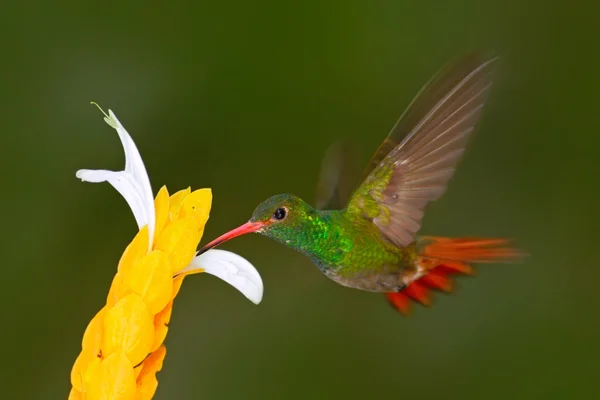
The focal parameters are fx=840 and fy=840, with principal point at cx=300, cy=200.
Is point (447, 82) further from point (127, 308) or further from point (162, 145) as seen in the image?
point (162, 145)

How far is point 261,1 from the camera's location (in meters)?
1.31

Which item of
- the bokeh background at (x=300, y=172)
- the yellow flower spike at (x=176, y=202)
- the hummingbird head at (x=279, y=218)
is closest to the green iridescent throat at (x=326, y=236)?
the hummingbird head at (x=279, y=218)

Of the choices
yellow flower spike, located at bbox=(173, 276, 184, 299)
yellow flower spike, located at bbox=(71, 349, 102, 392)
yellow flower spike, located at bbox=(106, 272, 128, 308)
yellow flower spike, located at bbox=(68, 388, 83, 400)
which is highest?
yellow flower spike, located at bbox=(173, 276, 184, 299)

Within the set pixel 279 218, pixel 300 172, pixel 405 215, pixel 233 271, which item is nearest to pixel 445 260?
pixel 405 215

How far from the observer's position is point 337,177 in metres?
0.88

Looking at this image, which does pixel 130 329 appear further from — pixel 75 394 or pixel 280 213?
pixel 280 213

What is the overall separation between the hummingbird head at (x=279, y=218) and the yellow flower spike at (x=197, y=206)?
0.12 meters

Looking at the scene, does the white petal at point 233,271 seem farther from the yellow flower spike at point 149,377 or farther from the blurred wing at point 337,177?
the blurred wing at point 337,177

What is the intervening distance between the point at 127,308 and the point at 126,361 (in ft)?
0.09

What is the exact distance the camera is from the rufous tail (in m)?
0.75

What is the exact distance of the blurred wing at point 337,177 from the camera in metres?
0.88

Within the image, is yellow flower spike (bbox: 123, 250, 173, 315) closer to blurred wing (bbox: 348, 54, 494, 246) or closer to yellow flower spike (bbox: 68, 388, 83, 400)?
yellow flower spike (bbox: 68, 388, 83, 400)

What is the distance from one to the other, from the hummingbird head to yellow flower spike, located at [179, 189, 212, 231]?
0.40 ft

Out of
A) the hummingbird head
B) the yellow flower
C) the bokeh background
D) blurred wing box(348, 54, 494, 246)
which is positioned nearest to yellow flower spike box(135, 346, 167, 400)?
the yellow flower
